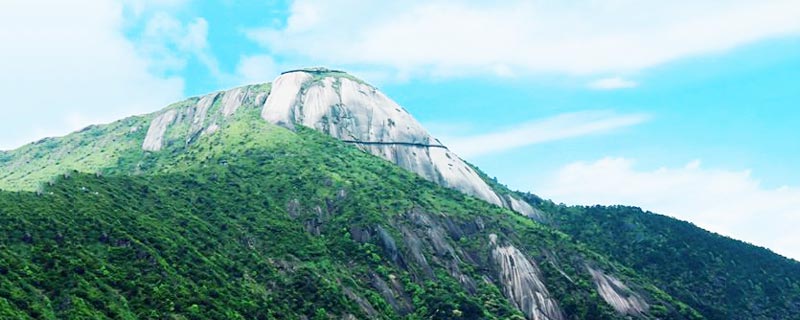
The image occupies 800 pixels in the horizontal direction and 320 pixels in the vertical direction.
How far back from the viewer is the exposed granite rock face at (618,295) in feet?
525

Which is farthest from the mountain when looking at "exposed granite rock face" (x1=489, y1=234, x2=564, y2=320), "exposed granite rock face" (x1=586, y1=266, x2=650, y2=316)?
"exposed granite rock face" (x1=586, y1=266, x2=650, y2=316)

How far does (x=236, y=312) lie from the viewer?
103875 millimetres

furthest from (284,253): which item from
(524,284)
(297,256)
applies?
(524,284)

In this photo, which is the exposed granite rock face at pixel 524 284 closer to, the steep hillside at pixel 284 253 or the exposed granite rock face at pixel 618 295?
the steep hillside at pixel 284 253

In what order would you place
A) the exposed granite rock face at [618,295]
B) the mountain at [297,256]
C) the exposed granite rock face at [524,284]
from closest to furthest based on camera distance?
the mountain at [297,256] → the exposed granite rock face at [524,284] → the exposed granite rock face at [618,295]

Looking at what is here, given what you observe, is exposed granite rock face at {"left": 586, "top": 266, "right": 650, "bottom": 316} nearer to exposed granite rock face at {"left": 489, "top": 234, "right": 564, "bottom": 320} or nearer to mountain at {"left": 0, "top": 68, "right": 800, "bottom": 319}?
mountain at {"left": 0, "top": 68, "right": 800, "bottom": 319}

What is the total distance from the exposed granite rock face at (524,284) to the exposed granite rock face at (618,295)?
51.7ft

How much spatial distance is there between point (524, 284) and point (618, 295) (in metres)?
25.2

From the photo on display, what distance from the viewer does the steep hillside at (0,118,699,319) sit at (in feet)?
317

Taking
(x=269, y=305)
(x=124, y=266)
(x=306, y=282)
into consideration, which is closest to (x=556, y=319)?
(x=306, y=282)

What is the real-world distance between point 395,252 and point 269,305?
43847 millimetres

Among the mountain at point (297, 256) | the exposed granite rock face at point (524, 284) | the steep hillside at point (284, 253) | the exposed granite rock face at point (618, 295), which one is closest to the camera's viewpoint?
the steep hillside at point (284, 253)

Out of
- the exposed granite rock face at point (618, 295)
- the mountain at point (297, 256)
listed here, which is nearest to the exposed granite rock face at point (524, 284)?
the mountain at point (297, 256)

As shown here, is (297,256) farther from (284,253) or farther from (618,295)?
(618,295)
